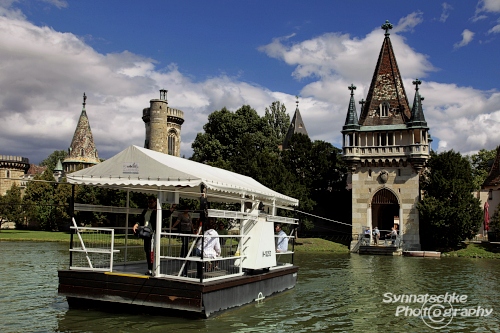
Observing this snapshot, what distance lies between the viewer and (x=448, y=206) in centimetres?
4500

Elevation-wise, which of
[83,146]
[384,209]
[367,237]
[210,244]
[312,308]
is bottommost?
[312,308]

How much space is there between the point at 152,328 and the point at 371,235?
36.8m

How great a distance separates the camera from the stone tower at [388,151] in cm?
4781

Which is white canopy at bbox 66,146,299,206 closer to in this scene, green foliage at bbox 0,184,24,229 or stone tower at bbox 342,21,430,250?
stone tower at bbox 342,21,430,250

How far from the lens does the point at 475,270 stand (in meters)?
29.5

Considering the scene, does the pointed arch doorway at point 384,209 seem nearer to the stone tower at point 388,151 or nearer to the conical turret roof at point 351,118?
the stone tower at point 388,151

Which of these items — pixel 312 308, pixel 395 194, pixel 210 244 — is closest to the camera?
pixel 210 244

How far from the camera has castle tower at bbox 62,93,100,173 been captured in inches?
3258

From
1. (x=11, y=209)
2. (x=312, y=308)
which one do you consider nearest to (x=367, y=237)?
(x=312, y=308)

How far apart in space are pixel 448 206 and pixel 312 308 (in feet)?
107

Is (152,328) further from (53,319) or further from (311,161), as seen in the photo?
(311,161)

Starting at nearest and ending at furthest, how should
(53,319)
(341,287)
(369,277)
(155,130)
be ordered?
(53,319) → (341,287) → (369,277) → (155,130)

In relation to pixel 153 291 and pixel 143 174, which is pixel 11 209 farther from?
pixel 153 291

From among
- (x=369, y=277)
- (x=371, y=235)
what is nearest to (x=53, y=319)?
(x=369, y=277)
